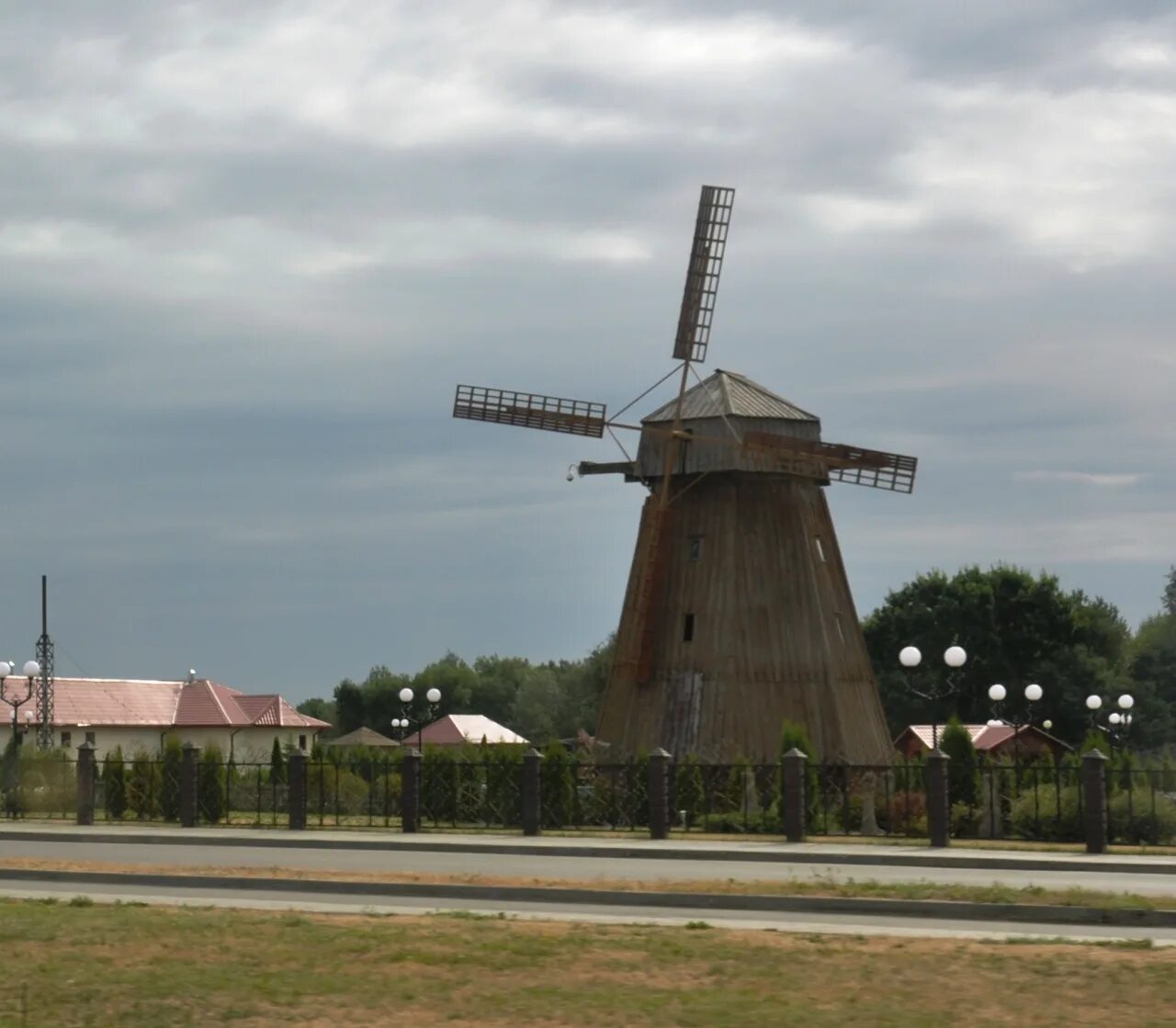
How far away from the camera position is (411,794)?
112 ft

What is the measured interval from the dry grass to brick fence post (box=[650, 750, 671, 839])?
8.95 m

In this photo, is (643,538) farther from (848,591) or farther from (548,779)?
(548,779)

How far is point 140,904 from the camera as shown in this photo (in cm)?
1797

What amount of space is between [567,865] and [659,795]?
6361mm

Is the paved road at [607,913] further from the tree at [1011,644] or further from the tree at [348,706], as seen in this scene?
the tree at [348,706]

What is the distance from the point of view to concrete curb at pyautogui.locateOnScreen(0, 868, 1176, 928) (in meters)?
16.6

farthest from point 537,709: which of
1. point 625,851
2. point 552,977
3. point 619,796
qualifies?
point 552,977

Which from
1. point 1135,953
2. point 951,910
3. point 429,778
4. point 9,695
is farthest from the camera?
point 9,695

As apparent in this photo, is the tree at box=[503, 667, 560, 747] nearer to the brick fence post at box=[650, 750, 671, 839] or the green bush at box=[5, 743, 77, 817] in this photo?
the green bush at box=[5, 743, 77, 817]

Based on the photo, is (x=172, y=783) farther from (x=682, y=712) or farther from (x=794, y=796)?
(x=794, y=796)

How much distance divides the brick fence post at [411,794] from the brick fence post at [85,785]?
764cm

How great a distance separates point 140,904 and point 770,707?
25.1 m

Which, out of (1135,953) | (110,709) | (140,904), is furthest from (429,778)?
(110,709)

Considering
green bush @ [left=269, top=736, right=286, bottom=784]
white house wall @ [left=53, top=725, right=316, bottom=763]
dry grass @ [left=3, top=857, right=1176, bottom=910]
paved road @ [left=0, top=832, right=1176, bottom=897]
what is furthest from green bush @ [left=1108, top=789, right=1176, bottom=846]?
white house wall @ [left=53, top=725, right=316, bottom=763]
